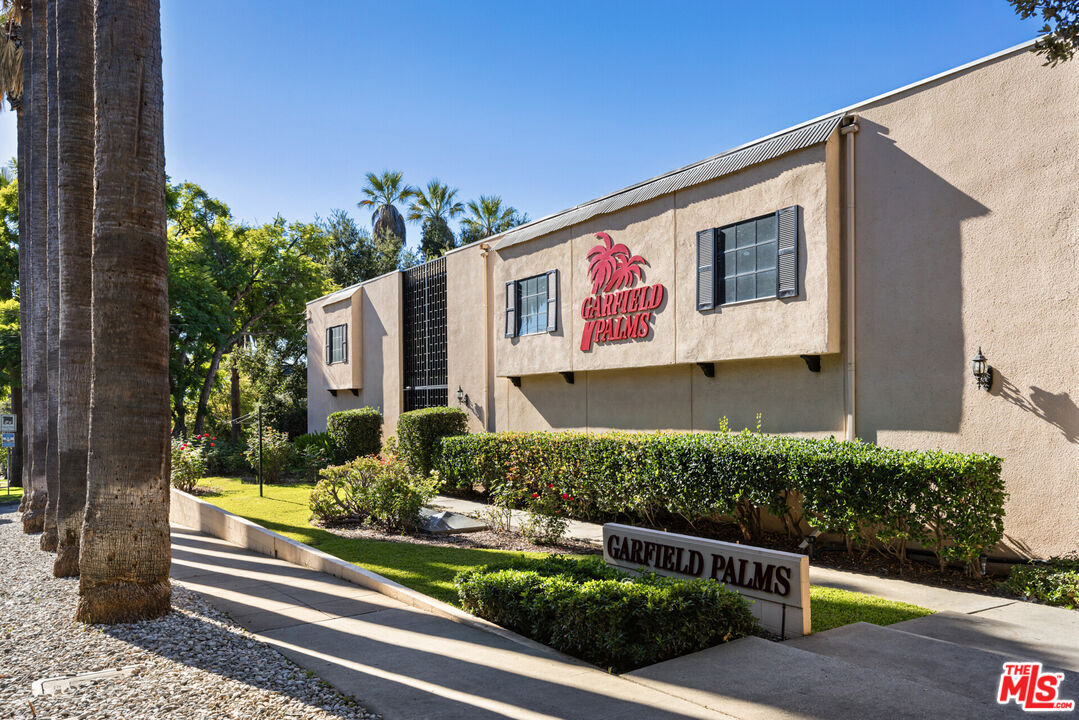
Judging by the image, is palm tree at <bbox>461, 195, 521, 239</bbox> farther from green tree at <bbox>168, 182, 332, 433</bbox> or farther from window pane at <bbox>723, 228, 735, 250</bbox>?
window pane at <bbox>723, 228, 735, 250</bbox>

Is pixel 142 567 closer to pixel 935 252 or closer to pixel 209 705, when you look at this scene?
pixel 209 705

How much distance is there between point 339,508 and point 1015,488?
9891 millimetres

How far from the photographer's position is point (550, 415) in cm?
1599

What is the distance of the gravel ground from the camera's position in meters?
4.68

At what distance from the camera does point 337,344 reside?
25516 millimetres

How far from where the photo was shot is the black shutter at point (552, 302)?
15.3 meters

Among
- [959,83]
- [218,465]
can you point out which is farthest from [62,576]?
[218,465]

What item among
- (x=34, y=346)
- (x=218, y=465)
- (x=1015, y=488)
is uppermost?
(x=34, y=346)

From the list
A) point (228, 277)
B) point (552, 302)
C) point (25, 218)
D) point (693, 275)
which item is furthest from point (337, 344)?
point (693, 275)

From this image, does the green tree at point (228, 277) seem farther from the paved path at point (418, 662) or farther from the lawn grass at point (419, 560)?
the paved path at point (418, 662)

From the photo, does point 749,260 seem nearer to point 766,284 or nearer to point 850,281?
point 766,284

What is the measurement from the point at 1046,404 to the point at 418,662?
7183 millimetres

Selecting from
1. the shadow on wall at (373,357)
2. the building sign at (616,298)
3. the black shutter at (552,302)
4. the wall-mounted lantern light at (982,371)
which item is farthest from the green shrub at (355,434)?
the wall-mounted lantern light at (982,371)

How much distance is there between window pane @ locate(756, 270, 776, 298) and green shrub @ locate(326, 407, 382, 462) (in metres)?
13.5
